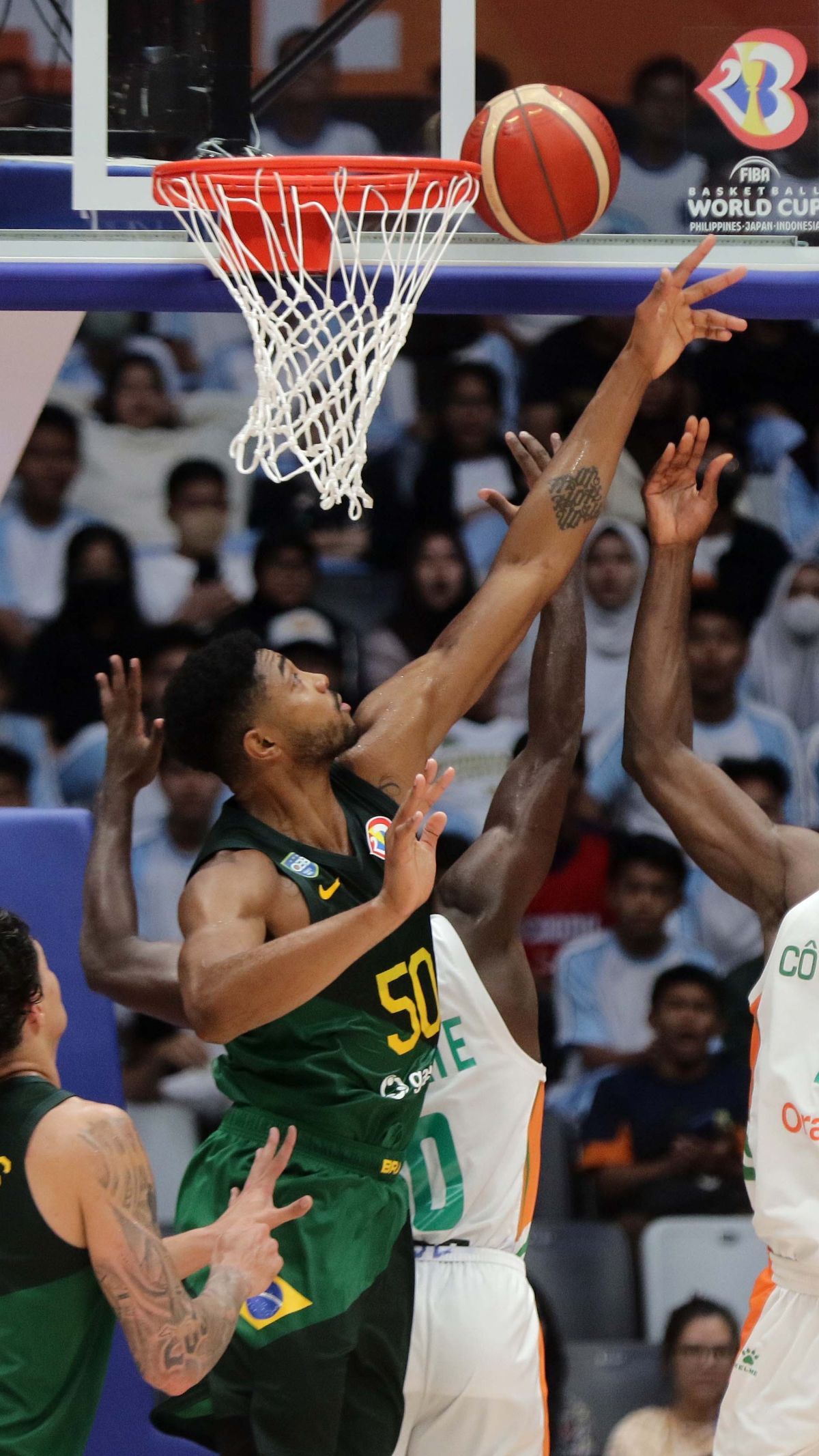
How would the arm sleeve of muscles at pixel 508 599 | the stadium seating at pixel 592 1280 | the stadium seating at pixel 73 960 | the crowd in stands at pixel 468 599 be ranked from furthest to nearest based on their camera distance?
the crowd in stands at pixel 468 599
the stadium seating at pixel 592 1280
the stadium seating at pixel 73 960
the arm sleeve of muscles at pixel 508 599

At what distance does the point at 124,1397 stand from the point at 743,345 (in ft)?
11.3

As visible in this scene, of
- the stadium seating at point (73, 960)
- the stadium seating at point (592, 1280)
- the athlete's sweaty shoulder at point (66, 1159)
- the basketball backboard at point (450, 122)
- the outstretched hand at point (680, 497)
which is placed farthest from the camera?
the stadium seating at point (592, 1280)

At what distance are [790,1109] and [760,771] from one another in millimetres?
2015

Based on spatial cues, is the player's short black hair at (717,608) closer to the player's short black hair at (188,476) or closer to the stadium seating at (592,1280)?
the player's short black hair at (188,476)

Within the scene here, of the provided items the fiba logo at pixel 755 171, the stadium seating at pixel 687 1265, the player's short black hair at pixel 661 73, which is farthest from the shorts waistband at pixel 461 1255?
the player's short black hair at pixel 661 73

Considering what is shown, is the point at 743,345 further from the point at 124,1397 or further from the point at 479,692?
the point at 124,1397

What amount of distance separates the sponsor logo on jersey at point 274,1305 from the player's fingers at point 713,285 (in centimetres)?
→ 206

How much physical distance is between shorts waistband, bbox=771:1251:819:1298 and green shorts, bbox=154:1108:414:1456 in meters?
0.67

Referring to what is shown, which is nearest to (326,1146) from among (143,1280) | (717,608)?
(143,1280)

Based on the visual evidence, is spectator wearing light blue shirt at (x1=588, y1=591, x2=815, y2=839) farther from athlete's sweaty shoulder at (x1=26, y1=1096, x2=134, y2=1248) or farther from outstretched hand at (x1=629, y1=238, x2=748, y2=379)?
athlete's sweaty shoulder at (x1=26, y1=1096, x2=134, y2=1248)

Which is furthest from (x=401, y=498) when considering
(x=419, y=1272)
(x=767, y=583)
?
(x=419, y=1272)

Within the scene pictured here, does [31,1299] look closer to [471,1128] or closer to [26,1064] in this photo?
[26,1064]

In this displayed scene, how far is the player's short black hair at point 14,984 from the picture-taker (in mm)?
2438

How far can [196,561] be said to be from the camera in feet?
17.1
